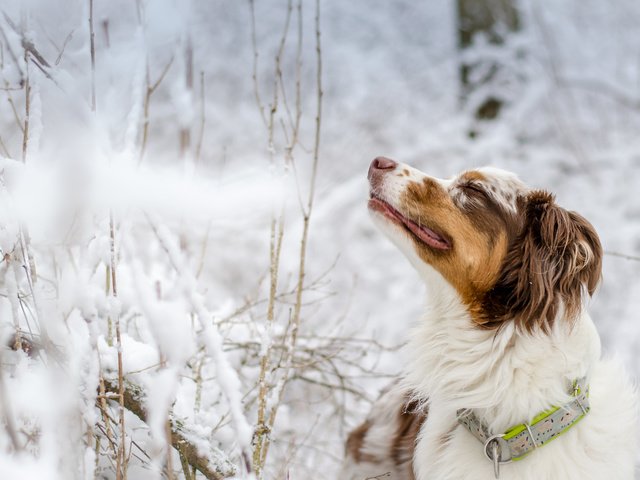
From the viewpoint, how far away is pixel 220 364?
152 centimetres

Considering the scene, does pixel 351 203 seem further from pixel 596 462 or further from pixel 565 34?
pixel 596 462

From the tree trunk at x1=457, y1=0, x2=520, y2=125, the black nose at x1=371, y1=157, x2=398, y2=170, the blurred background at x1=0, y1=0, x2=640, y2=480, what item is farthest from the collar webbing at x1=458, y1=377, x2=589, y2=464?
the tree trunk at x1=457, y1=0, x2=520, y2=125

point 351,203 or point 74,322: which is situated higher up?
point 74,322

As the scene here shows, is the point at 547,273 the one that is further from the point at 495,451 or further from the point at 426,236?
the point at 495,451

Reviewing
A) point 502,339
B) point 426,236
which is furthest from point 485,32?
point 502,339

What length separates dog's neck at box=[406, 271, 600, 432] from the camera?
7.49ft

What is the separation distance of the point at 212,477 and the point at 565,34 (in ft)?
32.2

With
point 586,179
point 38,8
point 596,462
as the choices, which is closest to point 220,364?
point 38,8

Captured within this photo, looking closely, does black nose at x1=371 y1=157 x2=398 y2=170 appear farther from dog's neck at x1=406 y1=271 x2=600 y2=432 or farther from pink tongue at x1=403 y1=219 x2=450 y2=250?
dog's neck at x1=406 y1=271 x2=600 y2=432

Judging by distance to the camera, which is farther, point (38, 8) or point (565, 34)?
point (565, 34)

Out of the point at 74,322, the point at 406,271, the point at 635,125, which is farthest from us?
the point at 635,125

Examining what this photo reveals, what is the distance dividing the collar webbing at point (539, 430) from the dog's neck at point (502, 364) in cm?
3

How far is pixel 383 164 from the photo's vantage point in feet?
8.52

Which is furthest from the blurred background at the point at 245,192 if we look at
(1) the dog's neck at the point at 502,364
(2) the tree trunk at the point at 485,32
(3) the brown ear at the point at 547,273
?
(3) the brown ear at the point at 547,273
